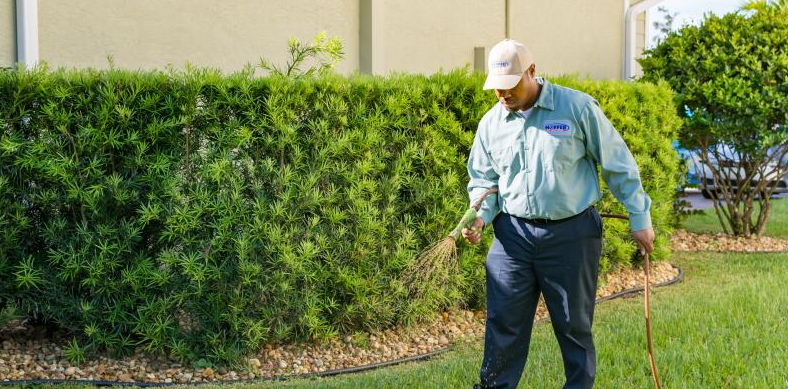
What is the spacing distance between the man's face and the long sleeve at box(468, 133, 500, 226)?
1.18 ft

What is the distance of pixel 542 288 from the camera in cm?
443

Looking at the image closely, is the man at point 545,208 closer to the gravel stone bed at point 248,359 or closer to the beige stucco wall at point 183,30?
the gravel stone bed at point 248,359

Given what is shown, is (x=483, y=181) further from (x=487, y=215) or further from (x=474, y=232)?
(x=474, y=232)

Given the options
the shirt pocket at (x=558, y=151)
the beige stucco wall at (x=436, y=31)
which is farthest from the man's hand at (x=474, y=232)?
the beige stucco wall at (x=436, y=31)

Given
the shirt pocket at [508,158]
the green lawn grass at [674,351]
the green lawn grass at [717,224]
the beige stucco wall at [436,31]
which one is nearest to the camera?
the shirt pocket at [508,158]

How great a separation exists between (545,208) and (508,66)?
70cm

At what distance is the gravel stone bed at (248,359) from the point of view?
5652 mm

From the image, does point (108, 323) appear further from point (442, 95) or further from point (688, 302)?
point (688, 302)

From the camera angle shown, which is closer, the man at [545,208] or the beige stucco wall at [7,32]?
the man at [545,208]

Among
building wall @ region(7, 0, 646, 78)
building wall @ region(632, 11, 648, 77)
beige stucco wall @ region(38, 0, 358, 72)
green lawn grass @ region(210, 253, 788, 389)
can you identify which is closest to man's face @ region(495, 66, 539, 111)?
green lawn grass @ region(210, 253, 788, 389)

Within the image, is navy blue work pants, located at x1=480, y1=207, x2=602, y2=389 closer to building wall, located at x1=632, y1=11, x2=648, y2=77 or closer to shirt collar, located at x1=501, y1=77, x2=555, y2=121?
shirt collar, located at x1=501, y1=77, x2=555, y2=121

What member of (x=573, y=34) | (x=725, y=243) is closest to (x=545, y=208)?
(x=725, y=243)

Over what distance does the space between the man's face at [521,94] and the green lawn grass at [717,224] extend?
26.6 ft

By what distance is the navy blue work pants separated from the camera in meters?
4.30
